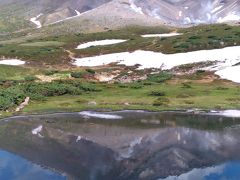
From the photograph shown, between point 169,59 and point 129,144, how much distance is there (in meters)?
54.2

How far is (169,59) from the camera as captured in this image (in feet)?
293

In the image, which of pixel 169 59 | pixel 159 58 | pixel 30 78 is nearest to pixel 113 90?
pixel 30 78

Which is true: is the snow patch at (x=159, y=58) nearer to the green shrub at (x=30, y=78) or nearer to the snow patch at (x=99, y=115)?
the green shrub at (x=30, y=78)

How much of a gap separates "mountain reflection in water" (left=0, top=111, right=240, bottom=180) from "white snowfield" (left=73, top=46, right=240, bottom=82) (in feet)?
98.3

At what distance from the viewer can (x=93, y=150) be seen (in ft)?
113

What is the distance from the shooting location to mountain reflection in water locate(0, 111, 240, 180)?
29.8 meters

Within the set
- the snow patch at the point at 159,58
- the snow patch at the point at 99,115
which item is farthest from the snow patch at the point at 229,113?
the snow patch at the point at 159,58

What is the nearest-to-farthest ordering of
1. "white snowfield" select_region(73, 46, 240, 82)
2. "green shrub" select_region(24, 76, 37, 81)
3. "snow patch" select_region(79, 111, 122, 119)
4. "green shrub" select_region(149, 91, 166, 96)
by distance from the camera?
"snow patch" select_region(79, 111, 122, 119)
"green shrub" select_region(149, 91, 166, 96)
"green shrub" select_region(24, 76, 37, 81)
"white snowfield" select_region(73, 46, 240, 82)

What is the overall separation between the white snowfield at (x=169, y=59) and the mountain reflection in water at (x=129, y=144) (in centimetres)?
2996

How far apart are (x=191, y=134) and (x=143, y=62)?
168 feet

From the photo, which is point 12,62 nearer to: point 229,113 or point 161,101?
point 161,101

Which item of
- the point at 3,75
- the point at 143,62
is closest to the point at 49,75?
the point at 3,75

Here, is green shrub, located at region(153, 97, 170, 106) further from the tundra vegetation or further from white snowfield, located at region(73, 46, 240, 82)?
white snowfield, located at region(73, 46, 240, 82)

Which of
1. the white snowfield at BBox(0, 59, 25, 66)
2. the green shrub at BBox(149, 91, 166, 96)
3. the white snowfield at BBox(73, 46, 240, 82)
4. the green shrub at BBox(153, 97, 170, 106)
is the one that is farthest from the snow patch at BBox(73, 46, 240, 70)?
the green shrub at BBox(153, 97, 170, 106)
